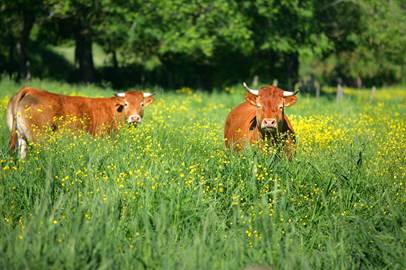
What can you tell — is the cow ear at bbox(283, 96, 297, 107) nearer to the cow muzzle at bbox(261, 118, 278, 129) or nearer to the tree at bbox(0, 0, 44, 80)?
the cow muzzle at bbox(261, 118, 278, 129)

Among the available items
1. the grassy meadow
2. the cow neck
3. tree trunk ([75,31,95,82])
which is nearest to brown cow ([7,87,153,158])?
the grassy meadow

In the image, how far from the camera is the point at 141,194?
18.6 ft

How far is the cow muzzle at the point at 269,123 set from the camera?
7.92m

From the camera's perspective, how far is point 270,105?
8195mm

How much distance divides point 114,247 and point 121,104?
5828 millimetres

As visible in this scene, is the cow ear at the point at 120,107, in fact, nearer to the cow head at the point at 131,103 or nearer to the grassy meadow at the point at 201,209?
the cow head at the point at 131,103

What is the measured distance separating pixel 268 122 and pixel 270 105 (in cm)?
36

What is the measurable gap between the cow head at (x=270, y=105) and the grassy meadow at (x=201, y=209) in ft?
1.90

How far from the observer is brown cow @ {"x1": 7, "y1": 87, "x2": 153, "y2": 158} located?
906cm

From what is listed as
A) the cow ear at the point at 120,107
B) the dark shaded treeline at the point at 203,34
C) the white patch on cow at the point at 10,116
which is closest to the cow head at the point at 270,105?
the cow ear at the point at 120,107

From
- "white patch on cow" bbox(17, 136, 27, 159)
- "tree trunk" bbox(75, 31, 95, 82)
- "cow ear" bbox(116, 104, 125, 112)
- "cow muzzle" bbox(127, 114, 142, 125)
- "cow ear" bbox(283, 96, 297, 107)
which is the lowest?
"tree trunk" bbox(75, 31, 95, 82)

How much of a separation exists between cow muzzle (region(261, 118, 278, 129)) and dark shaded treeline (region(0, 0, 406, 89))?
14833 millimetres

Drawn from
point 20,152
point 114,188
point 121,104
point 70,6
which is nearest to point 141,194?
point 114,188

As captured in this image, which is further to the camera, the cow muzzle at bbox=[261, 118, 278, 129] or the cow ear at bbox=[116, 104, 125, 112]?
the cow ear at bbox=[116, 104, 125, 112]
